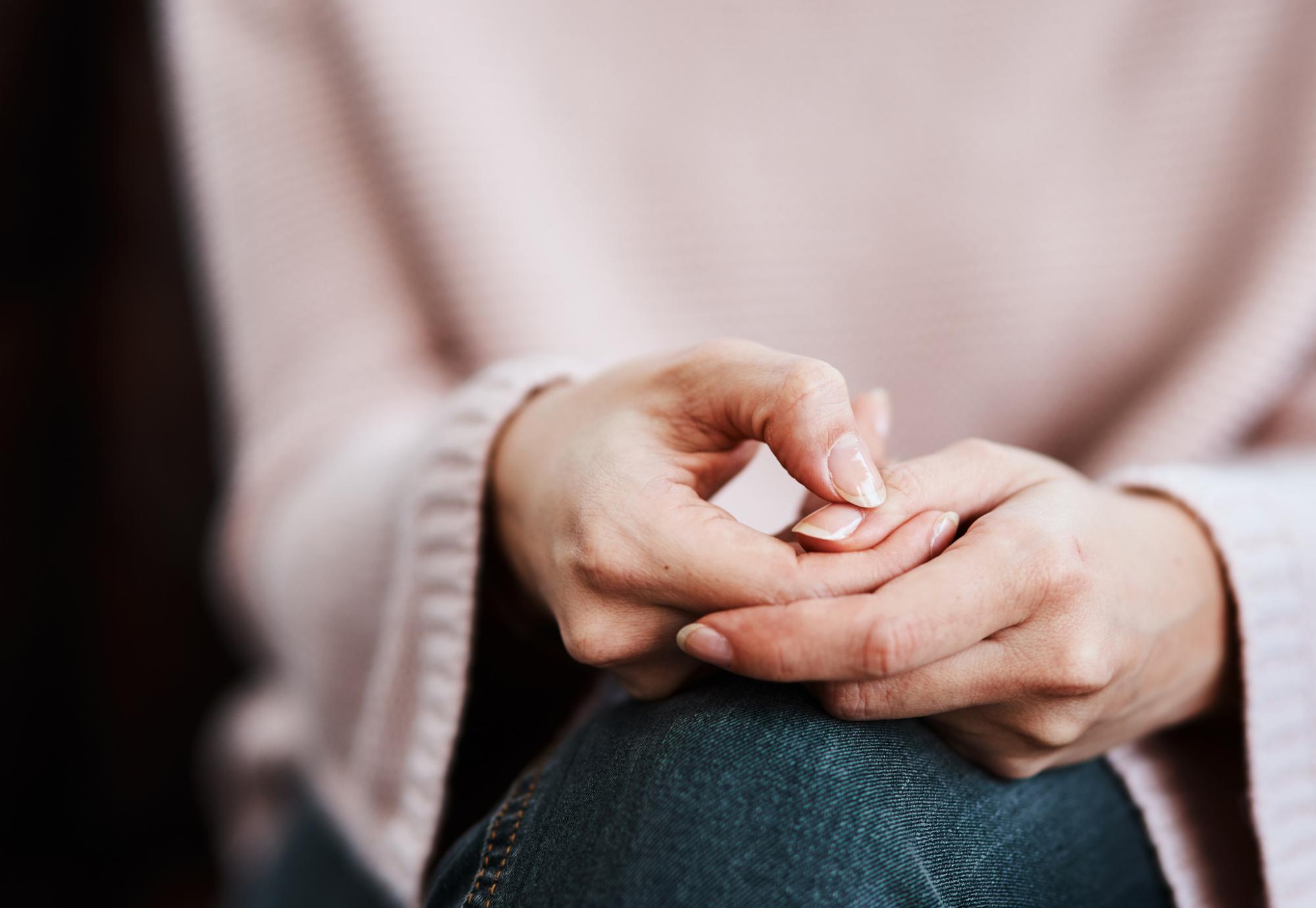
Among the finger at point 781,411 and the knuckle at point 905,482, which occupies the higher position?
the finger at point 781,411

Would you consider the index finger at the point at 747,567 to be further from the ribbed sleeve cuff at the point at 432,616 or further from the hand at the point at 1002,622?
the ribbed sleeve cuff at the point at 432,616

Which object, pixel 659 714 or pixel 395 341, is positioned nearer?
pixel 659 714

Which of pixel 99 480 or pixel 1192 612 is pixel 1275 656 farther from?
pixel 99 480

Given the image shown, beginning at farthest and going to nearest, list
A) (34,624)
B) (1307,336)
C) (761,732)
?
(34,624) < (1307,336) < (761,732)

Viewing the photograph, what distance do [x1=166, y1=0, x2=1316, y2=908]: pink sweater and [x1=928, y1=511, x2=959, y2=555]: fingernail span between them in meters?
0.32

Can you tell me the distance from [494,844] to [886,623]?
0.65ft

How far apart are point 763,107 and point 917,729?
1.85 feet

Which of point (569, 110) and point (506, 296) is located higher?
point (569, 110)

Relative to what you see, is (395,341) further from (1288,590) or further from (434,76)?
(1288,590)

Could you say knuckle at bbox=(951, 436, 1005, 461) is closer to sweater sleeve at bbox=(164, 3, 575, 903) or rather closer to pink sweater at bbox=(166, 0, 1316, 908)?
pink sweater at bbox=(166, 0, 1316, 908)

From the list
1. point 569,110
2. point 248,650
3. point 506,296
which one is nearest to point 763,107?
point 569,110

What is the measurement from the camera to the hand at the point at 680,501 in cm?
35

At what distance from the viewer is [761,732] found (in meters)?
0.38

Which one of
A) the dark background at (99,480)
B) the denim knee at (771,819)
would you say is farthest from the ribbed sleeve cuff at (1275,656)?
the dark background at (99,480)
